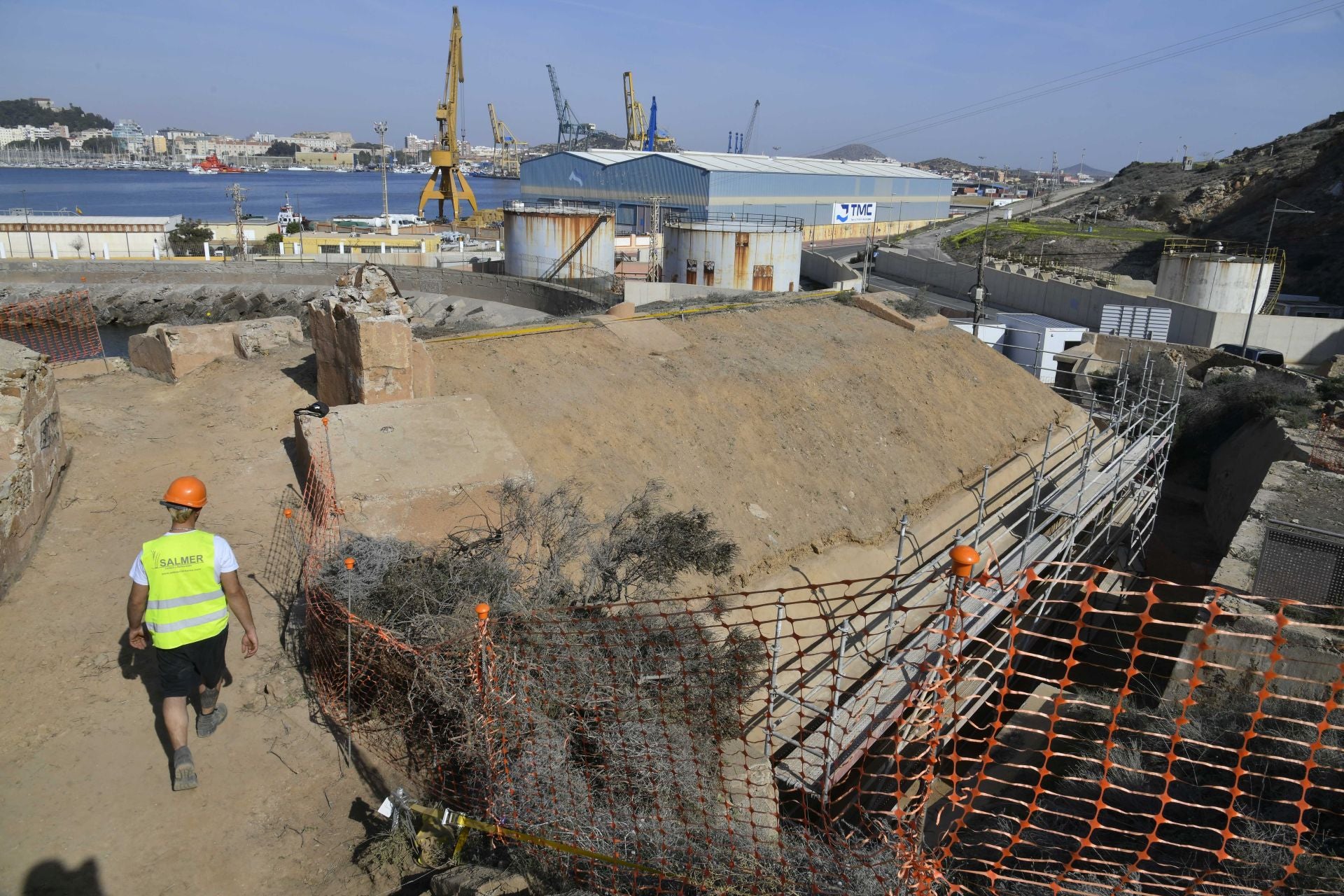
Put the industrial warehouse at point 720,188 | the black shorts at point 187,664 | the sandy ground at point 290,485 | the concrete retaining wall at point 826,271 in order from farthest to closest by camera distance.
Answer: the industrial warehouse at point 720,188 → the concrete retaining wall at point 826,271 → the black shorts at point 187,664 → the sandy ground at point 290,485

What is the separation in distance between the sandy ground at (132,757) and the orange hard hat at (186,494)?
140cm

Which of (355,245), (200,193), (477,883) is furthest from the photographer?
(200,193)

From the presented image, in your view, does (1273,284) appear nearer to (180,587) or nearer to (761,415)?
(761,415)

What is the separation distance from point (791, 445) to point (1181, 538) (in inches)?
278

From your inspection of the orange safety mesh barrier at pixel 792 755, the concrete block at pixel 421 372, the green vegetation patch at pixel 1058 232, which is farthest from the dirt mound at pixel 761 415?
the green vegetation patch at pixel 1058 232

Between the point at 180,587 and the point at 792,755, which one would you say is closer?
the point at 180,587

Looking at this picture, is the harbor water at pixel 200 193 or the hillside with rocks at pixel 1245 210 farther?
the harbor water at pixel 200 193

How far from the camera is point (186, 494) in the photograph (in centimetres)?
419

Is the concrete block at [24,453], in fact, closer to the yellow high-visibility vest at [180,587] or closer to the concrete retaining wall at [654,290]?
the yellow high-visibility vest at [180,587]

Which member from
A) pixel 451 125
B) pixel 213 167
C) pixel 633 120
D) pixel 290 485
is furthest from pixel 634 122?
pixel 213 167

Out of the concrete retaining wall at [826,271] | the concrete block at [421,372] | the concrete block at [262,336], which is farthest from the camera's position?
the concrete retaining wall at [826,271]

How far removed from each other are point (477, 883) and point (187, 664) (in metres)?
2.03

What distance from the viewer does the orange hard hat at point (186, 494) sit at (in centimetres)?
416

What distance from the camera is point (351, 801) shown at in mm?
4281
